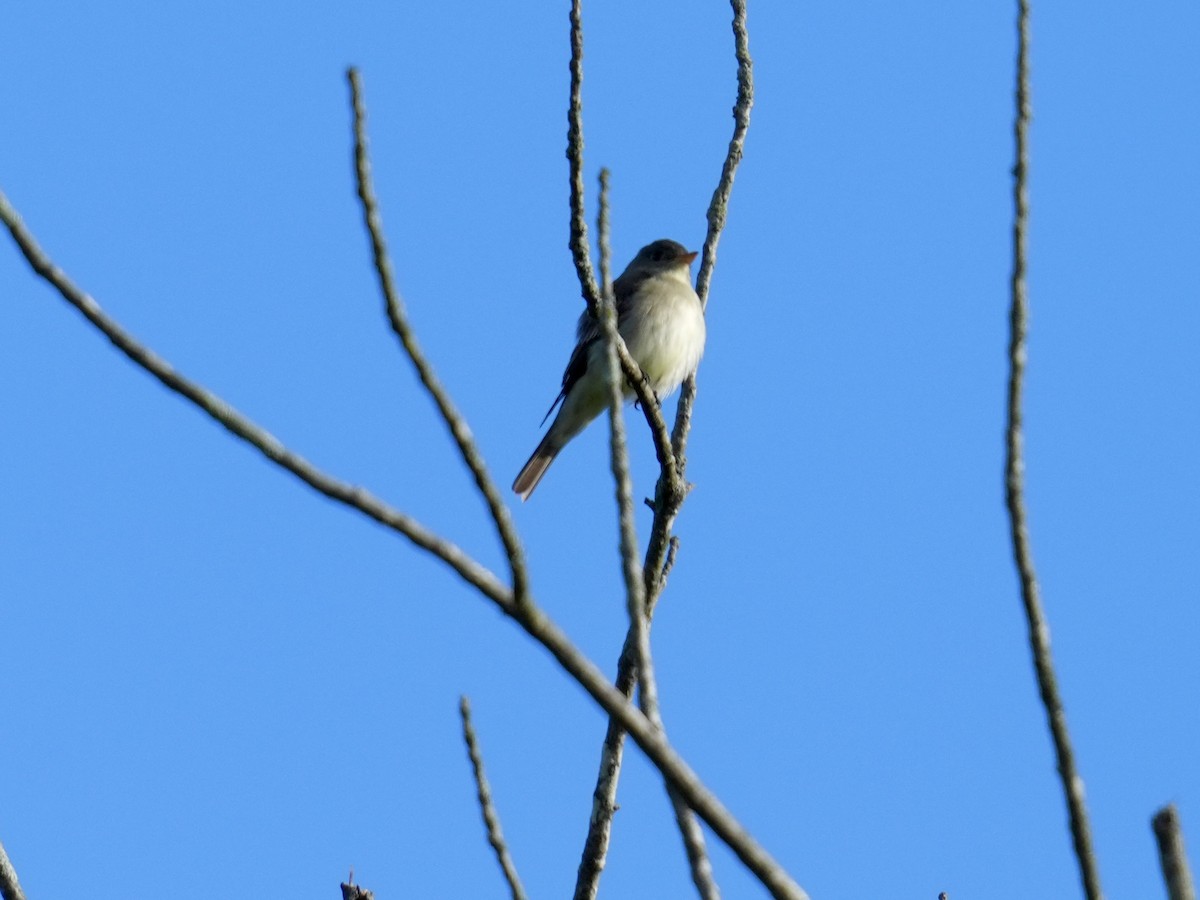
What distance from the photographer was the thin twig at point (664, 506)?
14.6 ft

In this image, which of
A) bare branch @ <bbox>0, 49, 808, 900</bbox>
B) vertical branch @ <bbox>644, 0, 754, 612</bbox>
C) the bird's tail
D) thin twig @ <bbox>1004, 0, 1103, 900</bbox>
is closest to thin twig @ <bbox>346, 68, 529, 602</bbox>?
bare branch @ <bbox>0, 49, 808, 900</bbox>

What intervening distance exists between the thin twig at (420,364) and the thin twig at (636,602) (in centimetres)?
25

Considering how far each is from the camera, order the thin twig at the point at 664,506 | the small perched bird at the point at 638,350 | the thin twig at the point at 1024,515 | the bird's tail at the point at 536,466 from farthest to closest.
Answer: the bird's tail at the point at 536,466
the small perched bird at the point at 638,350
the thin twig at the point at 664,506
the thin twig at the point at 1024,515

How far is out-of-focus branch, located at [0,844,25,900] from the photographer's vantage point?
3514 mm

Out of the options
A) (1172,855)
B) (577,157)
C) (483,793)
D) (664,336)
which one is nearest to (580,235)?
(577,157)

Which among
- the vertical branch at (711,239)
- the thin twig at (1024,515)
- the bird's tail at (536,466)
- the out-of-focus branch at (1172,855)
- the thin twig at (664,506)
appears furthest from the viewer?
the bird's tail at (536,466)

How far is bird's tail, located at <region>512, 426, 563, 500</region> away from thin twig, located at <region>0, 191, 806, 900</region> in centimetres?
984

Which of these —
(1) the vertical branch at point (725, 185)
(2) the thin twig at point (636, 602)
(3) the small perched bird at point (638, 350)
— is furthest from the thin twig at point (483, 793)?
(3) the small perched bird at point (638, 350)

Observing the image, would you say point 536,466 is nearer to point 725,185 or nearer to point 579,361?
point 579,361

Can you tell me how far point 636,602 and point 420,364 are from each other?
45cm

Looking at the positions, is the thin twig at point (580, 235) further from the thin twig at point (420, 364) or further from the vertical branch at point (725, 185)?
the thin twig at point (420, 364)

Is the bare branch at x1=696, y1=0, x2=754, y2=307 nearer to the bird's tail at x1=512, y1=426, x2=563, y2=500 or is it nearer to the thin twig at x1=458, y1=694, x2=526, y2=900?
the thin twig at x1=458, y1=694, x2=526, y2=900

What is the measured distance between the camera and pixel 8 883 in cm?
353

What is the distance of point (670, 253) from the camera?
13.0 m
